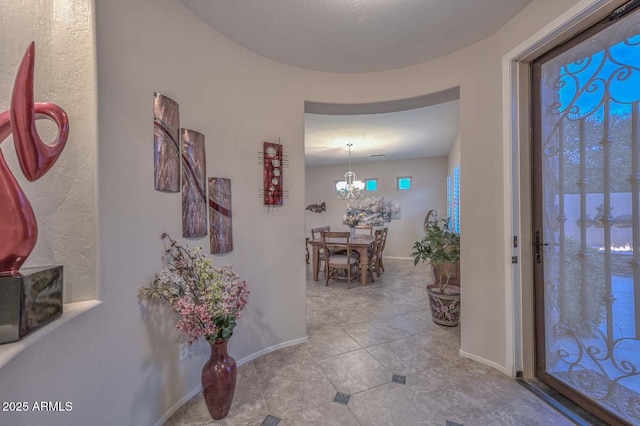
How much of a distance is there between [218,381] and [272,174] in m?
1.51

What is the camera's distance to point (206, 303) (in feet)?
4.56

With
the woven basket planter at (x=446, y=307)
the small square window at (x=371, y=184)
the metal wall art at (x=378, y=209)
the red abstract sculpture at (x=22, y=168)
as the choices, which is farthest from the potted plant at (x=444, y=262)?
the small square window at (x=371, y=184)

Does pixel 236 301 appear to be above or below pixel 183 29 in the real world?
below

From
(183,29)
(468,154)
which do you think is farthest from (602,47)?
(183,29)

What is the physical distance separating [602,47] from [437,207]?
5308mm

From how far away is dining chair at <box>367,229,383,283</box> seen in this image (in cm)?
465

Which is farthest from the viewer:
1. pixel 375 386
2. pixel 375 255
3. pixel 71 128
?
pixel 375 255

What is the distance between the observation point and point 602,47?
4.69 feet

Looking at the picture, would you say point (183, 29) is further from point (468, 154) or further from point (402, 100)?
point (468, 154)

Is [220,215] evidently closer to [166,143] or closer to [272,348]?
[166,143]

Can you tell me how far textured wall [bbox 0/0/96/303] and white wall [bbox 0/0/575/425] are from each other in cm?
2

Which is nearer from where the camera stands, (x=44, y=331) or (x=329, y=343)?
(x=44, y=331)

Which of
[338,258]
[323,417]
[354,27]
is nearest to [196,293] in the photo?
[323,417]

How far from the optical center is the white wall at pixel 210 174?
3.46 feet
